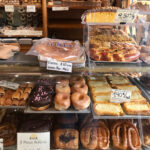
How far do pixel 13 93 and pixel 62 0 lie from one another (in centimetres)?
187

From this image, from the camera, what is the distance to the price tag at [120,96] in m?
1.28

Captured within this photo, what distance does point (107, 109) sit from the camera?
1.23 metres

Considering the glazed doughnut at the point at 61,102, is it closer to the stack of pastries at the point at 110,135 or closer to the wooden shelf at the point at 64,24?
the stack of pastries at the point at 110,135

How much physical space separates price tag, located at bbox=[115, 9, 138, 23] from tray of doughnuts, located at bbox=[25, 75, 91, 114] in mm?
553

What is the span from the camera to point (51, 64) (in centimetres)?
109

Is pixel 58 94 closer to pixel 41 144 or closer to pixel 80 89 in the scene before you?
pixel 80 89

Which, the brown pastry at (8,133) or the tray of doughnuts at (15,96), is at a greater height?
the tray of doughnuts at (15,96)

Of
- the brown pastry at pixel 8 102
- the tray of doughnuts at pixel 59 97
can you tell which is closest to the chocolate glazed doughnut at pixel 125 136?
the tray of doughnuts at pixel 59 97

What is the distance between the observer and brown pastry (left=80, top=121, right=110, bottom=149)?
1.28 meters

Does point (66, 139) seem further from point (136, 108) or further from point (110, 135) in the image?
point (136, 108)

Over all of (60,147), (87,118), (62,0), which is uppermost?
(62,0)

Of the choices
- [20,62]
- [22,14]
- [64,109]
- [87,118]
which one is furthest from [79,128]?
[22,14]

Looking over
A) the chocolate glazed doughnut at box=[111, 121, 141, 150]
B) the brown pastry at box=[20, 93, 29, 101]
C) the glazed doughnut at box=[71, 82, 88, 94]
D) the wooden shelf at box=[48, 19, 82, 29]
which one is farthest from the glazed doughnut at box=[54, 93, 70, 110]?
the wooden shelf at box=[48, 19, 82, 29]

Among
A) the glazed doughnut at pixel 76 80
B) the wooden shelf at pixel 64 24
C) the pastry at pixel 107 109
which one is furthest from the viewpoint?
the wooden shelf at pixel 64 24
